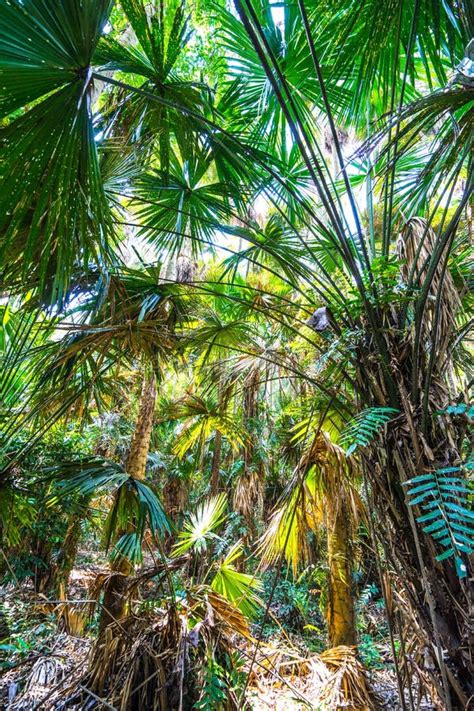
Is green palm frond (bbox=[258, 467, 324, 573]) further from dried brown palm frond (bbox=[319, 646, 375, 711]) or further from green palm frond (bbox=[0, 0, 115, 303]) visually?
green palm frond (bbox=[0, 0, 115, 303])

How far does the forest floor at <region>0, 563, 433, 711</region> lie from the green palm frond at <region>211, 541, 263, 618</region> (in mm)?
233

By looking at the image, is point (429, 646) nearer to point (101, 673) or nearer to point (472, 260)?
point (472, 260)

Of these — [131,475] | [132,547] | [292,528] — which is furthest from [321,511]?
[131,475]

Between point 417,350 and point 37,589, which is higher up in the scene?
point 417,350

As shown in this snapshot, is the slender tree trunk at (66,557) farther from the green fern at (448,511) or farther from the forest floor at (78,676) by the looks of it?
the green fern at (448,511)

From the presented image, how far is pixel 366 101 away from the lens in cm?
183

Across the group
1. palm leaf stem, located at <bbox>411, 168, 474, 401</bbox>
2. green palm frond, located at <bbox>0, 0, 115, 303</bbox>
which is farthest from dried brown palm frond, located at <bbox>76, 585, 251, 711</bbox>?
green palm frond, located at <bbox>0, 0, 115, 303</bbox>

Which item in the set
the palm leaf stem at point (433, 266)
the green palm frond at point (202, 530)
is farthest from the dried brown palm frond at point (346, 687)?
the palm leaf stem at point (433, 266)

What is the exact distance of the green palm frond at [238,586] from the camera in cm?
245

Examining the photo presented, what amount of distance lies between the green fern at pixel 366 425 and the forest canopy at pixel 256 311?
0.01m

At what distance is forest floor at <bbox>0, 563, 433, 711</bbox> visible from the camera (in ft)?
6.22

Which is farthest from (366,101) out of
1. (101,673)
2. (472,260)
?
(101,673)

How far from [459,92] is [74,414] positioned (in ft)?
8.73

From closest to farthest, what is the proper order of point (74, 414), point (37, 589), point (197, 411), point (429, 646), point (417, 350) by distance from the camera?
point (429, 646) < point (417, 350) < point (74, 414) < point (197, 411) < point (37, 589)
